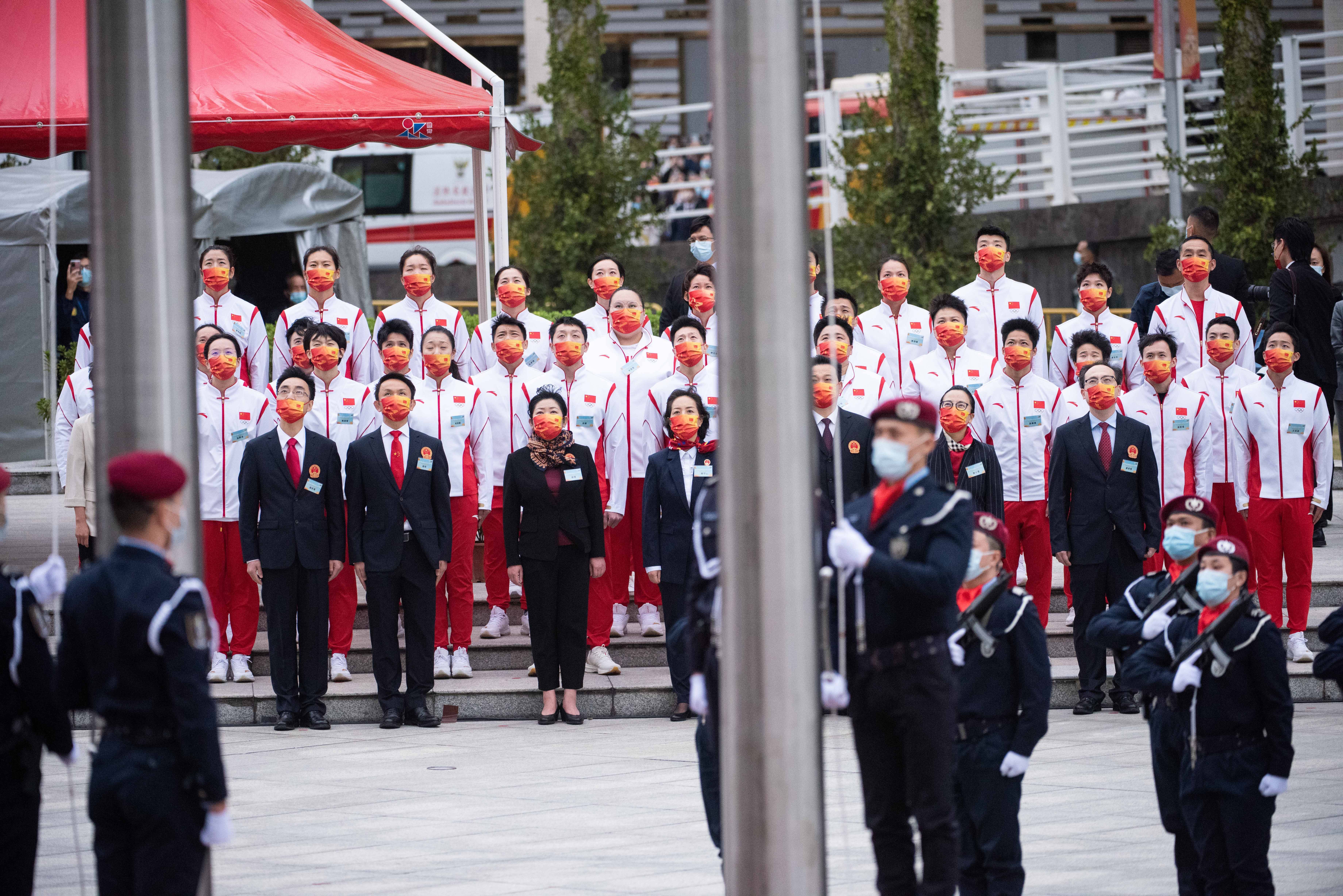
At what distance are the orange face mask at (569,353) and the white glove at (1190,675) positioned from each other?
6379mm

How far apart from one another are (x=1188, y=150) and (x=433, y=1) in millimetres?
17225

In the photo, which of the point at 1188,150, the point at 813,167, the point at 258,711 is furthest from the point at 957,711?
the point at 813,167

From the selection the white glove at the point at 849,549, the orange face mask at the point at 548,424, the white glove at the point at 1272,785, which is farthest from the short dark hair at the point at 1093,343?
the white glove at the point at 849,549

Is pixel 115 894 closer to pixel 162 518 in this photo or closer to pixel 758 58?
pixel 162 518

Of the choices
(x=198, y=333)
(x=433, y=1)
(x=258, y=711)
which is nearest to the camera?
(x=258, y=711)

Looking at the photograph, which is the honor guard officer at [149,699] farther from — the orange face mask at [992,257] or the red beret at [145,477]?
the orange face mask at [992,257]

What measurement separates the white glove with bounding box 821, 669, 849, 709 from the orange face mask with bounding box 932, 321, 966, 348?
284 inches

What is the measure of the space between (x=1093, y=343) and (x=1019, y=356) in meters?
0.51

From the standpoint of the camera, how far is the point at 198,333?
1243 cm

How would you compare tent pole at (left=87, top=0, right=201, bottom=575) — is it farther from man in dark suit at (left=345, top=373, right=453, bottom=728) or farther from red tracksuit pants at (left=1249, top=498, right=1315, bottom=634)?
red tracksuit pants at (left=1249, top=498, right=1315, bottom=634)

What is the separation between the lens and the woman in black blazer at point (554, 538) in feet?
37.0

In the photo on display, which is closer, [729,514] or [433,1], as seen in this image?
[729,514]

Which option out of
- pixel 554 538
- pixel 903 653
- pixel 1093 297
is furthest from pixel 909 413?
pixel 1093 297

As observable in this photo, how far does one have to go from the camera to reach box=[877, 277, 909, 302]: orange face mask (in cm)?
1327
